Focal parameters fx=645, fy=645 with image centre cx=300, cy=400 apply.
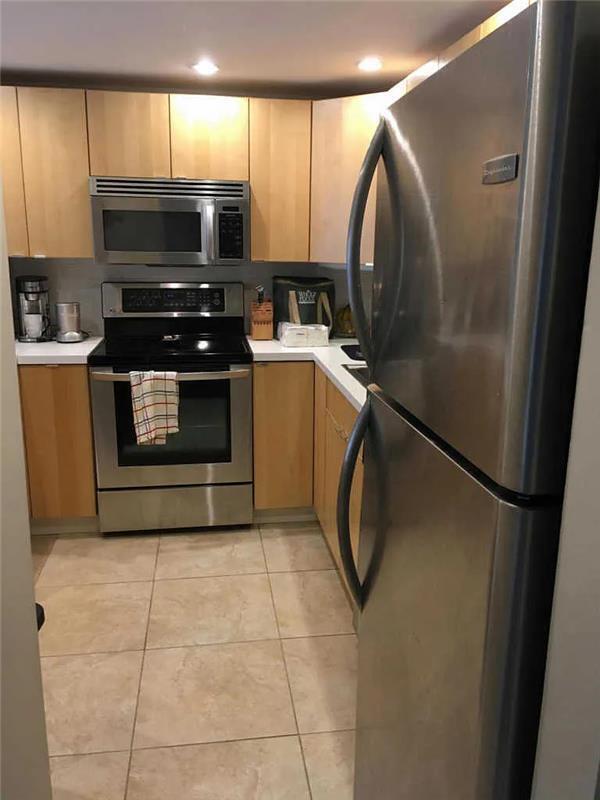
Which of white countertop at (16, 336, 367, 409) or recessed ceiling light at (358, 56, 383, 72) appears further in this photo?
white countertop at (16, 336, 367, 409)

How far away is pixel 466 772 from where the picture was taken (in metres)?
0.91

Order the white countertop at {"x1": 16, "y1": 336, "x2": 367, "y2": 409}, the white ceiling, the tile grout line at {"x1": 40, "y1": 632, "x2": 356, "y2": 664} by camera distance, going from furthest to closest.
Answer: the white countertop at {"x1": 16, "y1": 336, "x2": 367, "y2": 409} → the tile grout line at {"x1": 40, "y1": 632, "x2": 356, "y2": 664} → the white ceiling

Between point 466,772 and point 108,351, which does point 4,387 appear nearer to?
point 466,772

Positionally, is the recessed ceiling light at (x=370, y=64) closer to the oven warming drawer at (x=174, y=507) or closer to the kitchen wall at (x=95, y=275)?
the kitchen wall at (x=95, y=275)

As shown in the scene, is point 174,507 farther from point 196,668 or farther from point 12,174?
point 12,174

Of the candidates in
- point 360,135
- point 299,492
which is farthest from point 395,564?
point 360,135

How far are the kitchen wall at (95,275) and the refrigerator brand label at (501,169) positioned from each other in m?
2.61

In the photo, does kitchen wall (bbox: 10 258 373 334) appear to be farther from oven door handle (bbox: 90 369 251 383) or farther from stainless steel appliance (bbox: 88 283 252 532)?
oven door handle (bbox: 90 369 251 383)

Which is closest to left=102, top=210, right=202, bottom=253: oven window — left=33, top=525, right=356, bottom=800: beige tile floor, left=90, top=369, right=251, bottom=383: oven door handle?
left=90, top=369, right=251, bottom=383: oven door handle

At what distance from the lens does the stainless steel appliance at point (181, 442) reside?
9.85ft

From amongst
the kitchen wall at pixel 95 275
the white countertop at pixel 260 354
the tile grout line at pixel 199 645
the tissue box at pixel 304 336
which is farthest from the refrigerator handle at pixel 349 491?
the kitchen wall at pixel 95 275

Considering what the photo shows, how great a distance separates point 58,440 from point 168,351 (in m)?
0.66

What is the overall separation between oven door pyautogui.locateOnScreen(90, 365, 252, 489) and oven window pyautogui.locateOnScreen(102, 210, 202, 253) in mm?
613

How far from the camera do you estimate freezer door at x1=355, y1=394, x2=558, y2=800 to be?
2.66 feet
